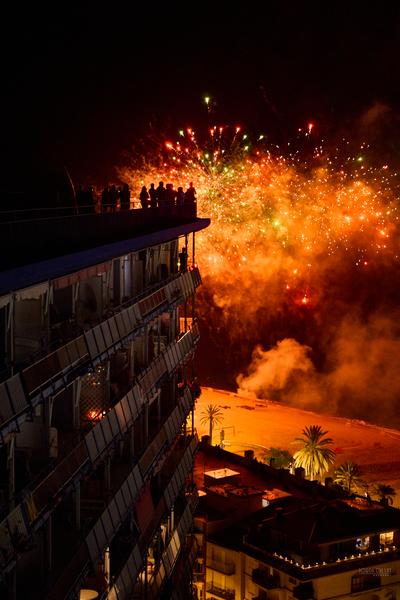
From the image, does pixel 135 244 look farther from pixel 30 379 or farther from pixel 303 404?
pixel 303 404

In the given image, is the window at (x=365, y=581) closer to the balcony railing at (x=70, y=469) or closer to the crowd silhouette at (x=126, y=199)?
the crowd silhouette at (x=126, y=199)

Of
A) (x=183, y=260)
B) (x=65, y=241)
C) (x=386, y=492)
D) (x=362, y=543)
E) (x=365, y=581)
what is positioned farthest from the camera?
(x=386, y=492)

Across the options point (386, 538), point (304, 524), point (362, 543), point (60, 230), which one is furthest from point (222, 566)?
point (60, 230)

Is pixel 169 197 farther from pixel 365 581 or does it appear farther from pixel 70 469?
pixel 365 581

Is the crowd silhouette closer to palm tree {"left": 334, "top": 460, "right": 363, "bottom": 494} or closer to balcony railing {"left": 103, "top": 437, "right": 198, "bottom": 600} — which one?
balcony railing {"left": 103, "top": 437, "right": 198, "bottom": 600}

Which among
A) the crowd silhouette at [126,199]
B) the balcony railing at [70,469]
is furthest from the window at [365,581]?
the balcony railing at [70,469]

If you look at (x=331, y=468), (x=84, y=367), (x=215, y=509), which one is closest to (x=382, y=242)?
(x=331, y=468)
